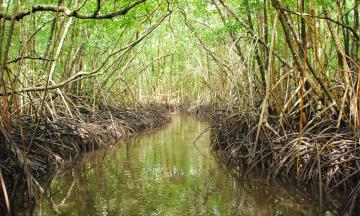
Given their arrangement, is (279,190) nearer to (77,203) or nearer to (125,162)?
(77,203)

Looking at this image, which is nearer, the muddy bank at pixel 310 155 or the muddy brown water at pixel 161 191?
the muddy brown water at pixel 161 191

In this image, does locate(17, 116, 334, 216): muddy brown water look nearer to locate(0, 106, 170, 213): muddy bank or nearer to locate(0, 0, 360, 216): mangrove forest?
locate(0, 0, 360, 216): mangrove forest

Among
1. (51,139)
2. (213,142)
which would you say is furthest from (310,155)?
(51,139)

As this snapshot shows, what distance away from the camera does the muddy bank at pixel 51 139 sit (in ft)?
15.2

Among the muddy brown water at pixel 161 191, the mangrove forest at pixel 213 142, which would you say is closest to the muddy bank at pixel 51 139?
the mangrove forest at pixel 213 142

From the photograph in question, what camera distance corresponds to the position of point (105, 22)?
7.74m

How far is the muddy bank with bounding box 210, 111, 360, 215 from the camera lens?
448 cm

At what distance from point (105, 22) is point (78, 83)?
2.75 metres

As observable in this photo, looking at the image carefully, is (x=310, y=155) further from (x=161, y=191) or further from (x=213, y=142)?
(x=213, y=142)

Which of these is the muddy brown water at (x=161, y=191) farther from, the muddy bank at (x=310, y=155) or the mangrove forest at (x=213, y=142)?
the muddy bank at (x=310, y=155)

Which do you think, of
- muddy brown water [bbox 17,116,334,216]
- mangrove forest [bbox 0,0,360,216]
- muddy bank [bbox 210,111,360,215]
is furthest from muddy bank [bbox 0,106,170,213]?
muddy bank [bbox 210,111,360,215]

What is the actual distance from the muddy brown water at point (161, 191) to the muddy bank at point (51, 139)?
0.30 metres

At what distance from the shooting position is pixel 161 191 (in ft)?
16.5

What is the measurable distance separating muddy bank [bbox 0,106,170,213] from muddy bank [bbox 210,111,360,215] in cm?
278
